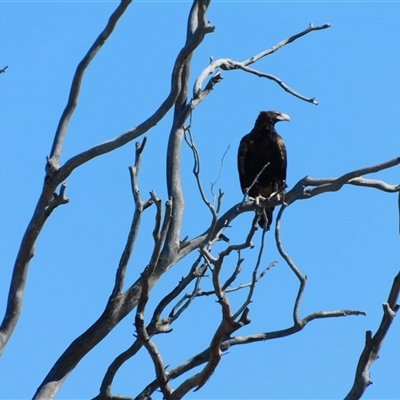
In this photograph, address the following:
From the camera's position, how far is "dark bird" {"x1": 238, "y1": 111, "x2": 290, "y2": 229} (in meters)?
9.85

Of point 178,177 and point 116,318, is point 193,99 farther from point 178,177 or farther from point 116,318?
point 116,318

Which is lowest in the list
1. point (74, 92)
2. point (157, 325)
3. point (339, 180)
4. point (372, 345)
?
point (372, 345)

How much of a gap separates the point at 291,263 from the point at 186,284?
1.02 metres

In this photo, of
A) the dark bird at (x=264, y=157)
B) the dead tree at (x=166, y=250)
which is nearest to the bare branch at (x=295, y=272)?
the dead tree at (x=166, y=250)

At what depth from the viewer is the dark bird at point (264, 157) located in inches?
388

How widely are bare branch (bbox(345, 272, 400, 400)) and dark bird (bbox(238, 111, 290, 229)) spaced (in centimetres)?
508

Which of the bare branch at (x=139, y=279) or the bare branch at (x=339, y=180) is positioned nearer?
the bare branch at (x=139, y=279)

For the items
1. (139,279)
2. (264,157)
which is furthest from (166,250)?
(264,157)

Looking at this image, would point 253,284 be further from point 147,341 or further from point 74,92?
point 74,92

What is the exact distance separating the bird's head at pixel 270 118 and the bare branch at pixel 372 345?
5423 mm

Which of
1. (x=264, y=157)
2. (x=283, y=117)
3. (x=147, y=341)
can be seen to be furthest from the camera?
(x=283, y=117)

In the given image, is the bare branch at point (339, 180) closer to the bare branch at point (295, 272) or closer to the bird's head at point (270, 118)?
the bare branch at point (295, 272)

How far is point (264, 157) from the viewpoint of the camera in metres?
9.84

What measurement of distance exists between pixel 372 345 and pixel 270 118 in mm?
5509
